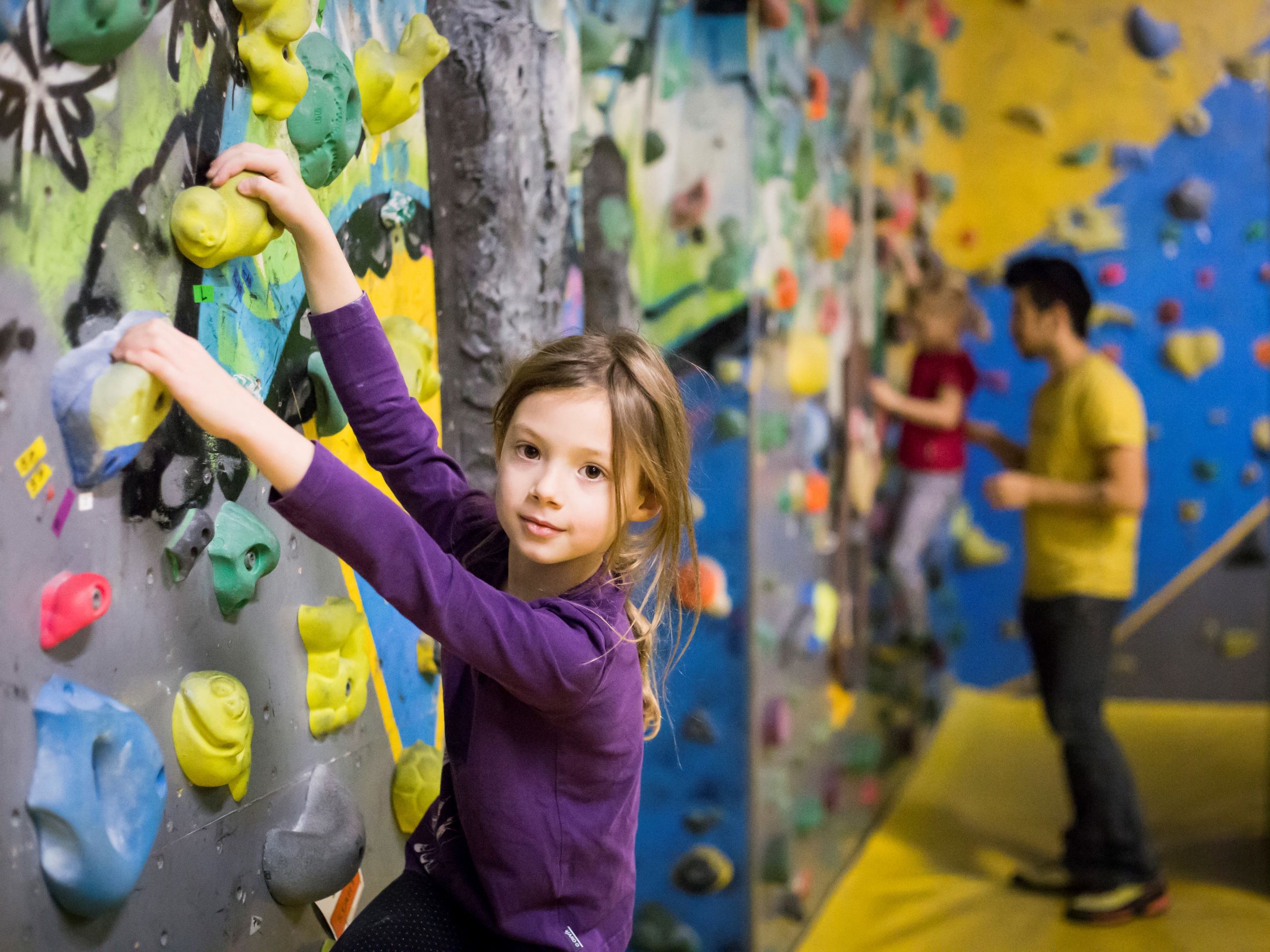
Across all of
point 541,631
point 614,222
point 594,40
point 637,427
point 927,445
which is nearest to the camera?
point 541,631

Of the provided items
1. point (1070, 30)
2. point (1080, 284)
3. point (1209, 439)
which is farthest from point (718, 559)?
point (1070, 30)

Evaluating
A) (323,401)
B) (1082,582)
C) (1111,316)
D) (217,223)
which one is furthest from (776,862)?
(1111,316)

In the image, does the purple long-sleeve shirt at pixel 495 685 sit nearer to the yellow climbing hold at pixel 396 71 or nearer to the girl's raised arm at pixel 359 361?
the girl's raised arm at pixel 359 361

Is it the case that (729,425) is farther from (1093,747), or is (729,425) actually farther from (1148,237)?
(1148,237)

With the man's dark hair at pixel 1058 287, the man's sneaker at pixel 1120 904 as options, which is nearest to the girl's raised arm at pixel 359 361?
the man's dark hair at pixel 1058 287

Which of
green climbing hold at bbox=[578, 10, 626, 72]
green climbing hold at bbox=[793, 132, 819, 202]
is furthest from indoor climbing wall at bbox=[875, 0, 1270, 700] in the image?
green climbing hold at bbox=[578, 10, 626, 72]

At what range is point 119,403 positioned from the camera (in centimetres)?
85

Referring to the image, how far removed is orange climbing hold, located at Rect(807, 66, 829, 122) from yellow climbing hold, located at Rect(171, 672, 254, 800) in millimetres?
1904

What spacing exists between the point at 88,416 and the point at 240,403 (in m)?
0.13

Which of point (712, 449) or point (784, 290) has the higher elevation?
point (784, 290)

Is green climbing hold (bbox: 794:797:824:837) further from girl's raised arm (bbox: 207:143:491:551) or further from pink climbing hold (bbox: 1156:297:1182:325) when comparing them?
pink climbing hold (bbox: 1156:297:1182:325)

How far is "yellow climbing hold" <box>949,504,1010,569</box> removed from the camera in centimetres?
410

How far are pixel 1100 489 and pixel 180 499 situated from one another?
215 centimetres

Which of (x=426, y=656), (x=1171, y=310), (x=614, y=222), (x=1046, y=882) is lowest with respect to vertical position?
(x=1046, y=882)
